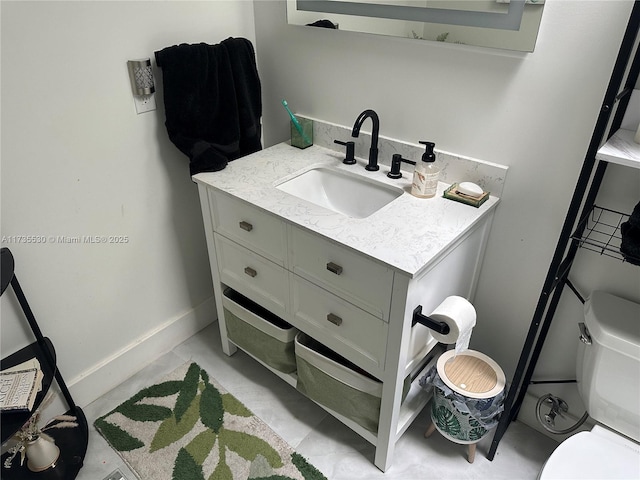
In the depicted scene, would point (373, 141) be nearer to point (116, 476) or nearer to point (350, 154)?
point (350, 154)

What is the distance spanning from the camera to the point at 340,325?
1.33m

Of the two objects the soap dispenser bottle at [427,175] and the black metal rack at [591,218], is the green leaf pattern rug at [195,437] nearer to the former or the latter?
the black metal rack at [591,218]

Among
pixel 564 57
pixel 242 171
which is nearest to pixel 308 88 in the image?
pixel 242 171

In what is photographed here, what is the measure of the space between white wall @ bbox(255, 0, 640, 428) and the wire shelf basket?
5 cm

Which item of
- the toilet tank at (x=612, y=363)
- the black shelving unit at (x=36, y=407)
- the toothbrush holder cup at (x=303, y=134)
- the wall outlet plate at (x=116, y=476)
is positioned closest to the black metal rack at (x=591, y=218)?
the toilet tank at (x=612, y=363)

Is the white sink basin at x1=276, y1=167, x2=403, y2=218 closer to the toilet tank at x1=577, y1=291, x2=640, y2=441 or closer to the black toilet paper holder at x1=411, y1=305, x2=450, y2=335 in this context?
the black toilet paper holder at x1=411, y1=305, x2=450, y2=335

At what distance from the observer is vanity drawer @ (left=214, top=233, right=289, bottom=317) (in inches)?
57.4

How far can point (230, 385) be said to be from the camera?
5.92 feet

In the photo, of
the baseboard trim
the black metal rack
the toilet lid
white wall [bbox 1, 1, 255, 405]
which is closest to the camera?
the black metal rack

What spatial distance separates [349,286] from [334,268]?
0.06m

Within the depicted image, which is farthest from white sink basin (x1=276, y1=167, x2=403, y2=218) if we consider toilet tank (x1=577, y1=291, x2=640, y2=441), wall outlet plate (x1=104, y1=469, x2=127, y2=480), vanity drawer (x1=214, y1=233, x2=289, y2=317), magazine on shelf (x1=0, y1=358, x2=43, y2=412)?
wall outlet plate (x1=104, y1=469, x2=127, y2=480)

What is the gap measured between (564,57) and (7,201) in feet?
5.03

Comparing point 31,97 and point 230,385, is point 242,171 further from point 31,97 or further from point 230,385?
point 230,385

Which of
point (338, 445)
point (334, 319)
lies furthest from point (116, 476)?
point (334, 319)
